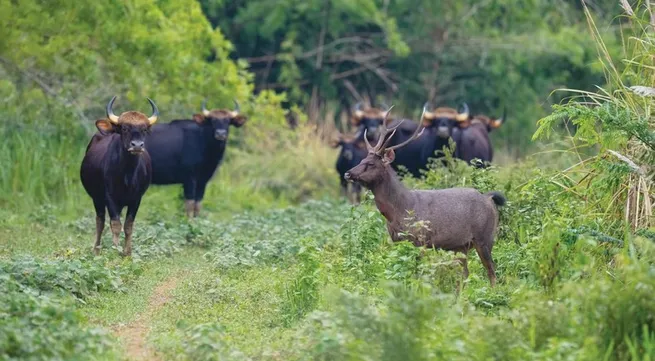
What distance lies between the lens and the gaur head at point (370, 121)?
2269 centimetres

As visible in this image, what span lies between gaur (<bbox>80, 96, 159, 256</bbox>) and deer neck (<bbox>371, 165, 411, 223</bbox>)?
3378 mm

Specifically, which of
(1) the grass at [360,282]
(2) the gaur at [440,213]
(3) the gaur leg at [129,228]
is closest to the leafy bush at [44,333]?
(1) the grass at [360,282]

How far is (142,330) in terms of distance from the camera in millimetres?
9422

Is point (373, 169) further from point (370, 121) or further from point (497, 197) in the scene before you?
point (370, 121)

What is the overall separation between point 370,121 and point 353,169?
11.4 meters

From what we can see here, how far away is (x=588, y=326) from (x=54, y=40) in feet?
41.3

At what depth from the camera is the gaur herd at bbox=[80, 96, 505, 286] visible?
36.8 feet

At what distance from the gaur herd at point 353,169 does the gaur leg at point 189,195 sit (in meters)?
0.02

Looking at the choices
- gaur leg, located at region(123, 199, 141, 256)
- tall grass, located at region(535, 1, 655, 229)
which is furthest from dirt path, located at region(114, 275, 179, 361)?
tall grass, located at region(535, 1, 655, 229)

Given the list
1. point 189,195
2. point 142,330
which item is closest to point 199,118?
point 189,195

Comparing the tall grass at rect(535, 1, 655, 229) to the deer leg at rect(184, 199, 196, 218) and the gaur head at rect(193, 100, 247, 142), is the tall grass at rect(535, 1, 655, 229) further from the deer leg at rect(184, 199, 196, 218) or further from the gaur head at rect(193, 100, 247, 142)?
the gaur head at rect(193, 100, 247, 142)

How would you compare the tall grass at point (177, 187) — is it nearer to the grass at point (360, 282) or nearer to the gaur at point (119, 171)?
the grass at point (360, 282)

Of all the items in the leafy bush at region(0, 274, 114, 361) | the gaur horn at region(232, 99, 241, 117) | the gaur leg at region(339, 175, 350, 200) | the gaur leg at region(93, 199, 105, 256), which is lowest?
the gaur leg at region(339, 175, 350, 200)

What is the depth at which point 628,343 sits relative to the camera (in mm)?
7660
